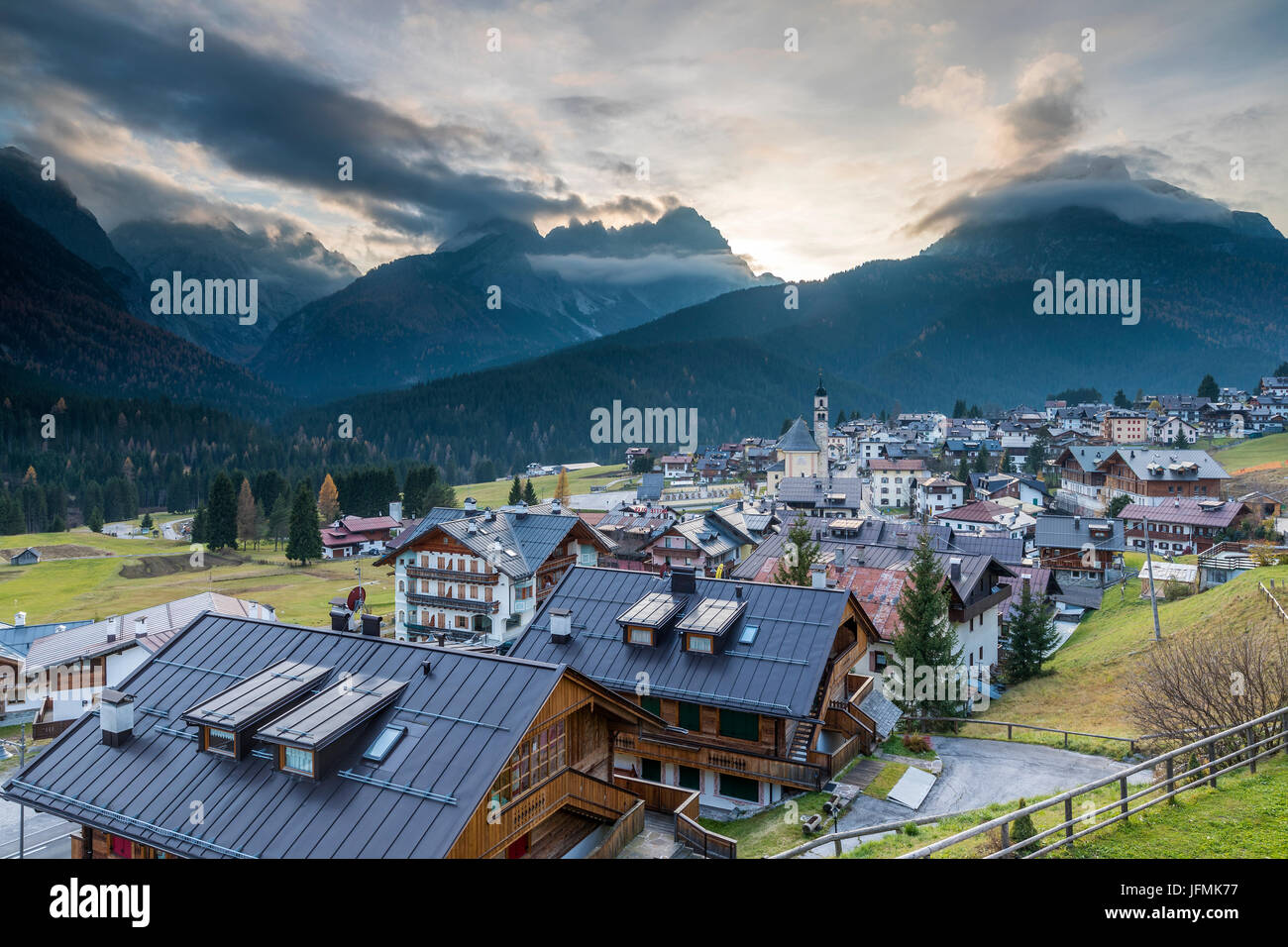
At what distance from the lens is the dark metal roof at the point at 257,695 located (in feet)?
48.6

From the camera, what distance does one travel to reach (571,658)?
2794cm

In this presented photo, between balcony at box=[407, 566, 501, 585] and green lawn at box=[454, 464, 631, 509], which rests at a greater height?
green lawn at box=[454, 464, 631, 509]

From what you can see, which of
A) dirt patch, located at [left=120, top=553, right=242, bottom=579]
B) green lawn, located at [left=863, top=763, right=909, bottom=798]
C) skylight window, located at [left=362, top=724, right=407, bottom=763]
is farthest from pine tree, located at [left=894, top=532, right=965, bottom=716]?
dirt patch, located at [left=120, top=553, right=242, bottom=579]

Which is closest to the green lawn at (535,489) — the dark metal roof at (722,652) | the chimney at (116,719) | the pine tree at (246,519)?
the pine tree at (246,519)

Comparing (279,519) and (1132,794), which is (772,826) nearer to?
(1132,794)

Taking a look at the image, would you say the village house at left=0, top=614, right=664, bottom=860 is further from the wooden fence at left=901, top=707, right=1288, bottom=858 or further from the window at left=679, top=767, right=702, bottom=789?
the wooden fence at left=901, top=707, right=1288, bottom=858

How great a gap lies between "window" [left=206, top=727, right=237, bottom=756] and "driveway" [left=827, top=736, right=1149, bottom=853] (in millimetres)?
15886

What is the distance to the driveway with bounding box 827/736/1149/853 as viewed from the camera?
23.1m

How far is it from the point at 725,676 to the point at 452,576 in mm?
34629

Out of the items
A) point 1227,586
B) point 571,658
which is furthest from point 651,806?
point 1227,586

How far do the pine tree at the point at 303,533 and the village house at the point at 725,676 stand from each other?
82.4 m

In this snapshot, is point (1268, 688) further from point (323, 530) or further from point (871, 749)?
point (323, 530)
